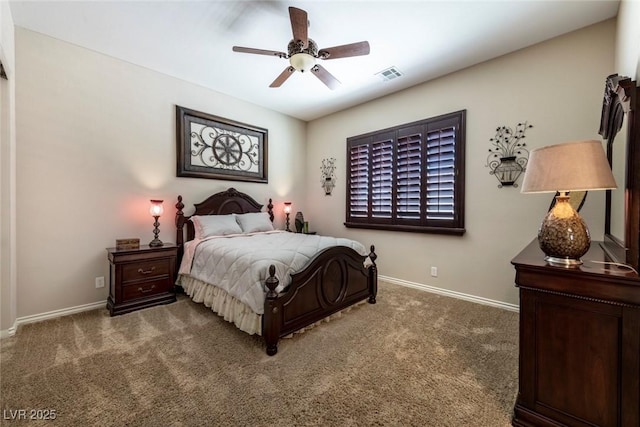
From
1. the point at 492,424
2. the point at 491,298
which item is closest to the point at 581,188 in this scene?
the point at 492,424

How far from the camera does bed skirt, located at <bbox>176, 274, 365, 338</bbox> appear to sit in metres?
2.31

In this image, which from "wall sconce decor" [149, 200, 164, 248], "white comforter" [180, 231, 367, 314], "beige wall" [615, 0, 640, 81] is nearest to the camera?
"beige wall" [615, 0, 640, 81]

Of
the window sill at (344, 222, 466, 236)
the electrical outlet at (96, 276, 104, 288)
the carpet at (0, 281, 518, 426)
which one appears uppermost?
the window sill at (344, 222, 466, 236)

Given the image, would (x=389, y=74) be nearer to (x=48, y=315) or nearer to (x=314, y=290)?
(x=314, y=290)

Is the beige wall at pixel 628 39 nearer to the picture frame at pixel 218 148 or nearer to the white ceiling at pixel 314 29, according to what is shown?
the white ceiling at pixel 314 29

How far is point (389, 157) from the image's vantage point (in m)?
4.11

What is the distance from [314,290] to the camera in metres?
2.55

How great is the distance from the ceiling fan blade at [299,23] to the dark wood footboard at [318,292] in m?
1.98

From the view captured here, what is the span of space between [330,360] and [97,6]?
12.2ft

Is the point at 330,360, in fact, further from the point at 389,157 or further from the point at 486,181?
the point at 389,157

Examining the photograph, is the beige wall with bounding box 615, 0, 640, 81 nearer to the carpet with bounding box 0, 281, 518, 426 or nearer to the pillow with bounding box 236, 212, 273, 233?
the carpet with bounding box 0, 281, 518, 426

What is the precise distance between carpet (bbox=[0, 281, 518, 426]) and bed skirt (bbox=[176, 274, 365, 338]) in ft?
0.36

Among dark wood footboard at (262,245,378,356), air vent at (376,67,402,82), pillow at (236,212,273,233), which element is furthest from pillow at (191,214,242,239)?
air vent at (376,67,402,82)

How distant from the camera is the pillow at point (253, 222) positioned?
4.09 metres
